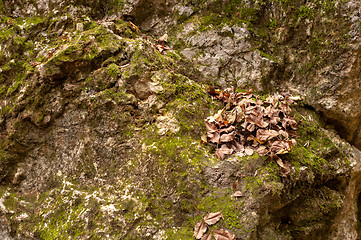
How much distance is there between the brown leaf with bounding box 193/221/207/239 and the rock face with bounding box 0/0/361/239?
75 mm

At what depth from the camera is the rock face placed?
2572 millimetres

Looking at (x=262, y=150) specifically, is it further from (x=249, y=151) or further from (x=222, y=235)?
(x=222, y=235)

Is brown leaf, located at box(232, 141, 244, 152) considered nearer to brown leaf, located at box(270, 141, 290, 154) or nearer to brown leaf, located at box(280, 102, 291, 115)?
brown leaf, located at box(270, 141, 290, 154)

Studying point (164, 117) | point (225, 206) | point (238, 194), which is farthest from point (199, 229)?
point (164, 117)

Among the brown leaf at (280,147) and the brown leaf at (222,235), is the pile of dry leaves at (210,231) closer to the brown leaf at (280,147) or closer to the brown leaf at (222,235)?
the brown leaf at (222,235)

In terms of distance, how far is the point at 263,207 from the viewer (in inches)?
96.9

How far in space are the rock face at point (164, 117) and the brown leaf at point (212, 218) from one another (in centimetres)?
7

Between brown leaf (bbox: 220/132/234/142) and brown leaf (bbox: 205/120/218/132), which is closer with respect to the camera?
brown leaf (bbox: 220/132/234/142)

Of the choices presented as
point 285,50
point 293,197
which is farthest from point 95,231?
point 285,50

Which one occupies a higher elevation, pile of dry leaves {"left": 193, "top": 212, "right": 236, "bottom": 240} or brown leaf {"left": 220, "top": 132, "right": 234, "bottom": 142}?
brown leaf {"left": 220, "top": 132, "right": 234, "bottom": 142}

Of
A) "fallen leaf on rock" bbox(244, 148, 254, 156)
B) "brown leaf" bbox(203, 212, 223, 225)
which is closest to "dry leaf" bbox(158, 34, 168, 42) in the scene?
"fallen leaf on rock" bbox(244, 148, 254, 156)

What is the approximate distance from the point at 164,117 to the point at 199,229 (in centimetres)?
Answer: 144

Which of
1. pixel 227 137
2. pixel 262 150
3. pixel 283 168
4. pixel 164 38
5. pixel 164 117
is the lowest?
pixel 283 168

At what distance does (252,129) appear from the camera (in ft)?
9.36
